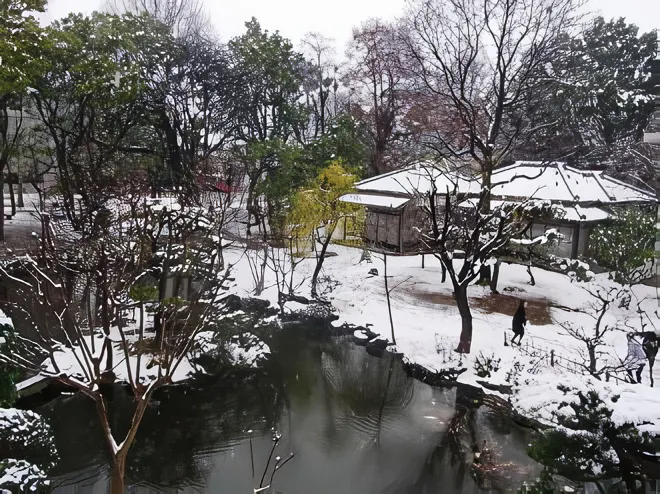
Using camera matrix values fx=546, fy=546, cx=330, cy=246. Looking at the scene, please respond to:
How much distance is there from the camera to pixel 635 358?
13.6 ft

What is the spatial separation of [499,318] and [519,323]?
180 millimetres

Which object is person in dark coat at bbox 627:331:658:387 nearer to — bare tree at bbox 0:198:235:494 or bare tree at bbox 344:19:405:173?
bare tree at bbox 344:19:405:173

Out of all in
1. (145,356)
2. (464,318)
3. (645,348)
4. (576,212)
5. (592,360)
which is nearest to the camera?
(645,348)

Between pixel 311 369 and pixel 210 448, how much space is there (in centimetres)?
134

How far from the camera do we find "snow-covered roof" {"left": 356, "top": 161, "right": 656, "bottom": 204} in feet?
14.6

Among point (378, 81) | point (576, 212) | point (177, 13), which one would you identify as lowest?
point (576, 212)

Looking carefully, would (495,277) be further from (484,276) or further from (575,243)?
(575,243)

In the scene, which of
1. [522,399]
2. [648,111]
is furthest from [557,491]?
[648,111]

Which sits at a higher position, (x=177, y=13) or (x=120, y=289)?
(x=177, y=13)

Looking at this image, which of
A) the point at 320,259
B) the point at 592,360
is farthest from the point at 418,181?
the point at 592,360

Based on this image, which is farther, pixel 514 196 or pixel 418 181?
pixel 418 181

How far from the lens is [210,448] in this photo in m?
4.11

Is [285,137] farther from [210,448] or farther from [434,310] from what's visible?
[210,448]

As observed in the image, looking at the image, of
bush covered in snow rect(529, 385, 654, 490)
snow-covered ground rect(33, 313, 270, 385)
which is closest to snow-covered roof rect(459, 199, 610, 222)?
bush covered in snow rect(529, 385, 654, 490)
